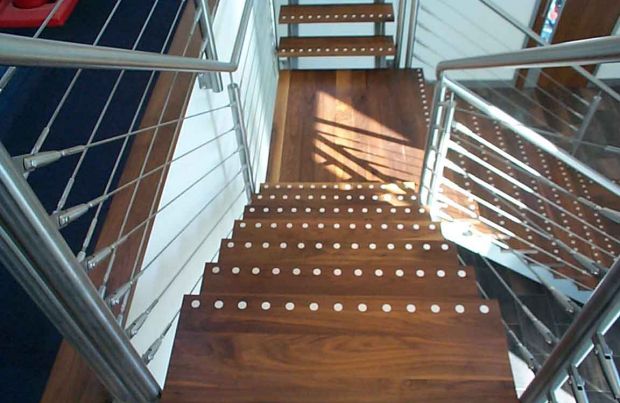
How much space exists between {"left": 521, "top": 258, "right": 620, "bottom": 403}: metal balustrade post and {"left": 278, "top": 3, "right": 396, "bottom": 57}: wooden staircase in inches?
116

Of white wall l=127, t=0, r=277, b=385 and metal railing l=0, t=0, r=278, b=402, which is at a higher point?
metal railing l=0, t=0, r=278, b=402

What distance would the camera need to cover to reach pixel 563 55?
0.85 meters

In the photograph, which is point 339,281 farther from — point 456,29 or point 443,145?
point 456,29

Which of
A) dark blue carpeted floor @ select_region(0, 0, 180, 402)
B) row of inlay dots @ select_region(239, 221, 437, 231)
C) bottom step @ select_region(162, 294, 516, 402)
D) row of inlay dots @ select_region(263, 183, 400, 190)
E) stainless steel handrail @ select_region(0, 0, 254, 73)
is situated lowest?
row of inlay dots @ select_region(263, 183, 400, 190)

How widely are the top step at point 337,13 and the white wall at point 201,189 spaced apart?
0.70 feet

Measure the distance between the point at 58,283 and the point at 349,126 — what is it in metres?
2.72

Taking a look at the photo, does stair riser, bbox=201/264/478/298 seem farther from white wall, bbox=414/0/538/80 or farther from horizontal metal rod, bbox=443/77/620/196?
white wall, bbox=414/0/538/80

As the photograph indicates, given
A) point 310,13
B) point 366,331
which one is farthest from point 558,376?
point 310,13

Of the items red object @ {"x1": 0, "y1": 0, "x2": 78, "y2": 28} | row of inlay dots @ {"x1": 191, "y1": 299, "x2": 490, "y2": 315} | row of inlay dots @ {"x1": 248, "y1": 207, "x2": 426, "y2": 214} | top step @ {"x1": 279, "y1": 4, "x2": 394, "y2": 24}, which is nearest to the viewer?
row of inlay dots @ {"x1": 191, "y1": 299, "x2": 490, "y2": 315}

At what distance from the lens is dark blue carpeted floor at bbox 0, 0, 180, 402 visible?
3.19 feet

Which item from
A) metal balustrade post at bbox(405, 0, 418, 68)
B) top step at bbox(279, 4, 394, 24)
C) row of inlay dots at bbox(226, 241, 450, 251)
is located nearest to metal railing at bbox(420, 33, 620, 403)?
row of inlay dots at bbox(226, 241, 450, 251)

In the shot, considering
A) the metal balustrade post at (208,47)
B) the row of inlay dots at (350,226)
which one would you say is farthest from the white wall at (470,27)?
the row of inlay dots at (350,226)

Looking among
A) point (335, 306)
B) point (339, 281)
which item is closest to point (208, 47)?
point (339, 281)

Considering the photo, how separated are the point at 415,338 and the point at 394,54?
2879mm
